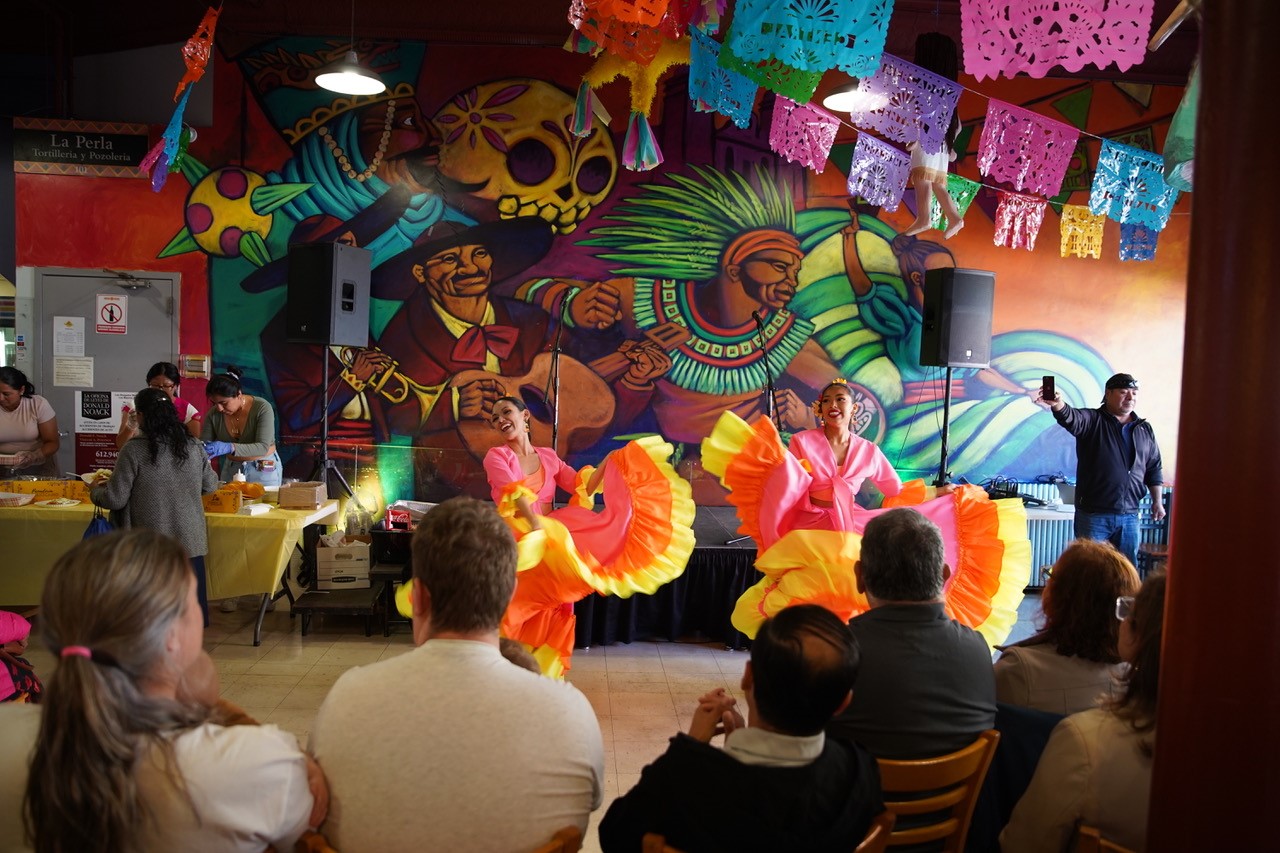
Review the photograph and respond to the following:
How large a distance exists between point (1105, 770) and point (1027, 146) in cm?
371

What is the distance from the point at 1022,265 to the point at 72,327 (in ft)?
24.6

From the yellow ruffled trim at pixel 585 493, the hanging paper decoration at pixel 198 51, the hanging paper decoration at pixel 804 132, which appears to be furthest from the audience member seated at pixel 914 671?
the hanging paper decoration at pixel 198 51

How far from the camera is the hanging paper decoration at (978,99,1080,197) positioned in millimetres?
4656

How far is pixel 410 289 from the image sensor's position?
7.41 meters

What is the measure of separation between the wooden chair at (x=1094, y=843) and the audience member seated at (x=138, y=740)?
4.28ft

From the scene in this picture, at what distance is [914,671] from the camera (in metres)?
2.04

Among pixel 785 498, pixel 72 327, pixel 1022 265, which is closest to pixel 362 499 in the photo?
pixel 72 327

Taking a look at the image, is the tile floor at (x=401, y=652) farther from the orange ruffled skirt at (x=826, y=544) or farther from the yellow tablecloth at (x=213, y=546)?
the orange ruffled skirt at (x=826, y=544)

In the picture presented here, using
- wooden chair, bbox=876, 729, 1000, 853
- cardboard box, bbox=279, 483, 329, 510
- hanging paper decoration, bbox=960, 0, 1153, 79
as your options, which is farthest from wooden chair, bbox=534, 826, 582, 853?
cardboard box, bbox=279, 483, 329, 510

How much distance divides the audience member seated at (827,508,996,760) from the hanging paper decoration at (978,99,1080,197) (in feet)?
10.2

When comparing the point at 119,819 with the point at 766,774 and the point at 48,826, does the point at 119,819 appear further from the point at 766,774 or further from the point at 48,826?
the point at 766,774

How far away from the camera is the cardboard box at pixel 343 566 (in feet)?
19.0

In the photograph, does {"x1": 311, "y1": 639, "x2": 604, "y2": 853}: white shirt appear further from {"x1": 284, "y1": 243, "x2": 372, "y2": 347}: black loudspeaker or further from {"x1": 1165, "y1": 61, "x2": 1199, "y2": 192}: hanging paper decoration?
{"x1": 284, "y1": 243, "x2": 372, "y2": 347}: black loudspeaker

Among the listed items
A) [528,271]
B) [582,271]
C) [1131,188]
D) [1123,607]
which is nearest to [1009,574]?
[1123,607]
